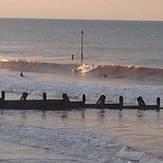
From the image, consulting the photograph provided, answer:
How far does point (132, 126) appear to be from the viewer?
87.9ft

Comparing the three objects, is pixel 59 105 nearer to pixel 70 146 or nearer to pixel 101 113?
pixel 101 113

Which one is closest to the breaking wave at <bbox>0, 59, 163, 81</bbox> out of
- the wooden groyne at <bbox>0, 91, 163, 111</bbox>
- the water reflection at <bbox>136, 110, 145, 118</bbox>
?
the wooden groyne at <bbox>0, 91, 163, 111</bbox>

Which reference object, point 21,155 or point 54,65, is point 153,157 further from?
point 54,65

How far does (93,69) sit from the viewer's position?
231 ft

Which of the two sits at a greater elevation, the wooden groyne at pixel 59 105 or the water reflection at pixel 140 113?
the wooden groyne at pixel 59 105

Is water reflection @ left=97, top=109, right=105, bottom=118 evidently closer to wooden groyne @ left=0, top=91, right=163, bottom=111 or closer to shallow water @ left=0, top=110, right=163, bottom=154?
shallow water @ left=0, top=110, right=163, bottom=154

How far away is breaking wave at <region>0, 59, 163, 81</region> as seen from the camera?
64938mm

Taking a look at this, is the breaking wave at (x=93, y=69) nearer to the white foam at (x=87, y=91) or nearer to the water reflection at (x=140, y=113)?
the white foam at (x=87, y=91)

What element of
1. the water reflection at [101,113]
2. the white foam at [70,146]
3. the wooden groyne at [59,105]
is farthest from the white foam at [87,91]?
the white foam at [70,146]

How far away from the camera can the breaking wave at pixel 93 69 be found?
6494 centimetres

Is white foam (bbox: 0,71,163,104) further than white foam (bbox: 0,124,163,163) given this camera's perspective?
Yes

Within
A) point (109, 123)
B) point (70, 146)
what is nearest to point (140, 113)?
point (109, 123)

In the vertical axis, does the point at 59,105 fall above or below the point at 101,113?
above

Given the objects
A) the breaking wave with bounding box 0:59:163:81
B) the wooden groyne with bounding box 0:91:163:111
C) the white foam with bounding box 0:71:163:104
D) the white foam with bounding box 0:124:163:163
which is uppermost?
the breaking wave with bounding box 0:59:163:81
